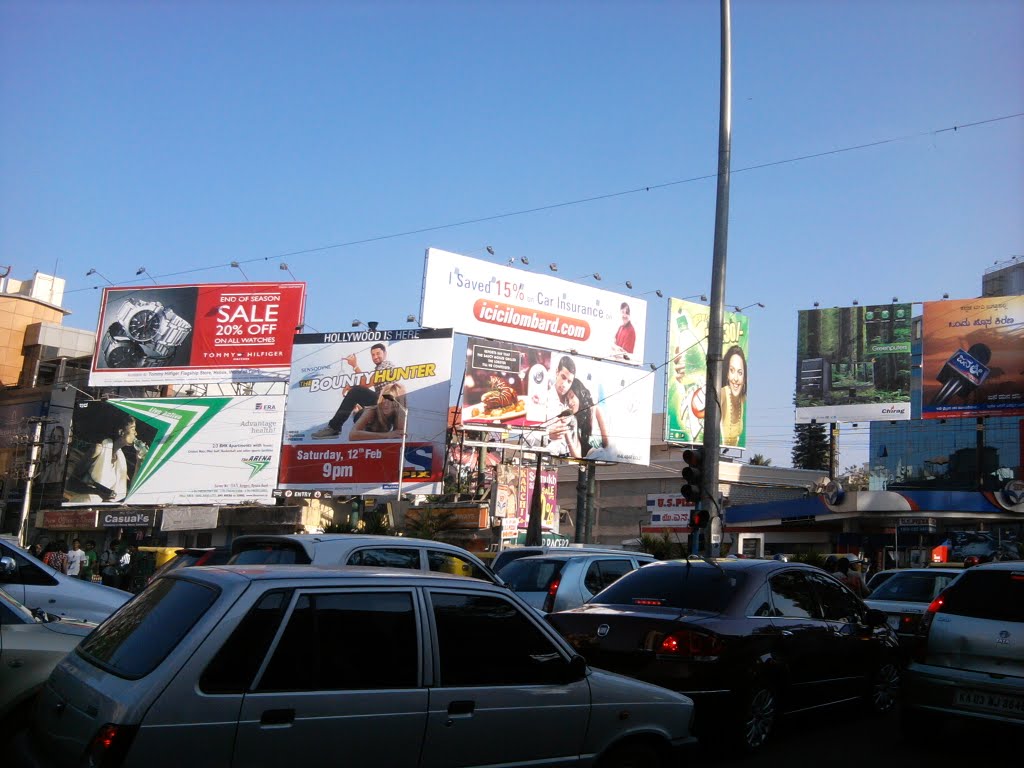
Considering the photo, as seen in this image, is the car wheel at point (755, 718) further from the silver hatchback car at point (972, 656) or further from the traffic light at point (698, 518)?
the traffic light at point (698, 518)

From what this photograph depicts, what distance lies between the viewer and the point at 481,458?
37938 mm

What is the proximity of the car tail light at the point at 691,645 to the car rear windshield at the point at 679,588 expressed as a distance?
1.48 ft

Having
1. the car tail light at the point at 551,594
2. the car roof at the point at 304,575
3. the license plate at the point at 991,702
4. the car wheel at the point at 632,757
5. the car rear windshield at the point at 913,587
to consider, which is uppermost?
the car roof at the point at 304,575

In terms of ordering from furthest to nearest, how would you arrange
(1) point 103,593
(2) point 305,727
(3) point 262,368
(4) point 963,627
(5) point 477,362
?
(3) point 262,368 → (5) point 477,362 → (1) point 103,593 → (4) point 963,627 → (2) point 305,727

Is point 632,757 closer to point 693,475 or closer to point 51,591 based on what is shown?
point 51,591

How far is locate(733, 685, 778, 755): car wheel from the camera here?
277 inches

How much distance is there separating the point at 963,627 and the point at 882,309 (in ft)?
131

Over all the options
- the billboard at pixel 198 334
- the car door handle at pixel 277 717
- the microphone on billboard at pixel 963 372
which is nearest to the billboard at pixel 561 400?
the billboard at pixel 198 334

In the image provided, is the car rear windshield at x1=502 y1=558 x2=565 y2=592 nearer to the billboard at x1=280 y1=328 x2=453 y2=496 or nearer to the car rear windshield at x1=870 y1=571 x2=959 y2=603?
the car rear windshield at x1=870 y1=571 x2=959 y2=603

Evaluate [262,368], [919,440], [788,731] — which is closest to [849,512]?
[262,368]

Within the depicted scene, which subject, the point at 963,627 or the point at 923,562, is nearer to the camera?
the point at 963,627

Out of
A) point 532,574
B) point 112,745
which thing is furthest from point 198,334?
point 112,745

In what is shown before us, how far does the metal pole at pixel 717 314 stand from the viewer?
46.8 ft

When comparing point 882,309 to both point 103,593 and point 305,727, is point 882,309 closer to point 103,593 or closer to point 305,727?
point 103,593
